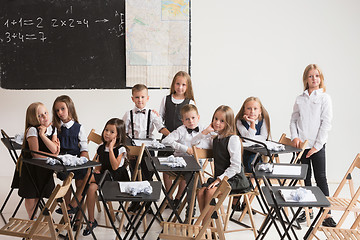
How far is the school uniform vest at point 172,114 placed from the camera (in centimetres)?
520

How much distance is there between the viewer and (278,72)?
629cm

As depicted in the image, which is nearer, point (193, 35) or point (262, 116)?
point (262, 116)

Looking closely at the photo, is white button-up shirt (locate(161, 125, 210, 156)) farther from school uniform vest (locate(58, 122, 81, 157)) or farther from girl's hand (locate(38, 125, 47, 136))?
girl's hand (locate(38, 125, 47, 136))

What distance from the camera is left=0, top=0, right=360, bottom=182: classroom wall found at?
20.4 feet

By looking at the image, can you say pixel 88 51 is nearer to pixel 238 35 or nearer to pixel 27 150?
pixel 238 35

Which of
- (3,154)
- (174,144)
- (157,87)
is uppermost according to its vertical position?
(157,87)

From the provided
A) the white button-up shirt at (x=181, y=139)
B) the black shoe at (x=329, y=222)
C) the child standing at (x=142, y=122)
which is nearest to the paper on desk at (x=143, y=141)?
the white button-up shirt at (x=181, y=139)

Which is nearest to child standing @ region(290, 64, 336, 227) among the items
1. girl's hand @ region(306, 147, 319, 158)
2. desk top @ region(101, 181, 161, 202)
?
girl's hand @ region(306, 147, 319, 158)

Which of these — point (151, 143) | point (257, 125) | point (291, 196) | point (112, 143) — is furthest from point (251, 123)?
point (291, 196)

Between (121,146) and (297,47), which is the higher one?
(297,47)

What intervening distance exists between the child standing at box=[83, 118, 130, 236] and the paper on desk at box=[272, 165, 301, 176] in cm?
127

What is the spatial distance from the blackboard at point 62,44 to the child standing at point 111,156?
1956mm

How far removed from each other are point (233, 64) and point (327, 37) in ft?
3.90

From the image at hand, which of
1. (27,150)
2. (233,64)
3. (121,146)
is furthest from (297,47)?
(27,150)
